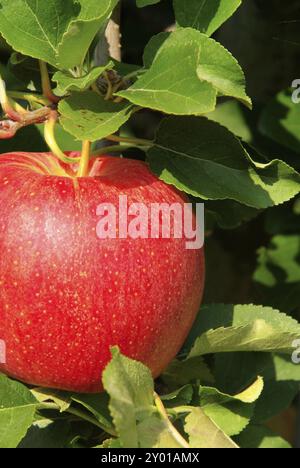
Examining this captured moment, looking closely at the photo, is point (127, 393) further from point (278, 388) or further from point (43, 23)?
point (278, 388)

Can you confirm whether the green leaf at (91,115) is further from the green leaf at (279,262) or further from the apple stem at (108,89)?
the green leaf at (279,262)

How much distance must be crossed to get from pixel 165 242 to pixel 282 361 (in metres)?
0.45

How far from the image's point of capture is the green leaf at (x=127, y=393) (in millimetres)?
848

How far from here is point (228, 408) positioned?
1098mm

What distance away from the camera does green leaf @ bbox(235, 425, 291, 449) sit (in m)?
1.33

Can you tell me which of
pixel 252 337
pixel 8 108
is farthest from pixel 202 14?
pixel 252 337

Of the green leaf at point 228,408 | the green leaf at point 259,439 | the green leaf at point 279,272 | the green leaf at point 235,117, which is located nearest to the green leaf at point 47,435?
the green leaf at point 228,408

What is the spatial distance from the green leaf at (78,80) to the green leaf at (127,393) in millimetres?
267

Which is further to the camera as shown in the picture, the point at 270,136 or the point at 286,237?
the point at 286,237

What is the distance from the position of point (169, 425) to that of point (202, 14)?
46cm

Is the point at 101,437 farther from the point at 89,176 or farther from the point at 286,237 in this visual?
the point at 286,237

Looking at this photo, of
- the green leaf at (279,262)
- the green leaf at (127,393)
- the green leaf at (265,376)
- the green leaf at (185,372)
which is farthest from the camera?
the green leaf at (279,262)
